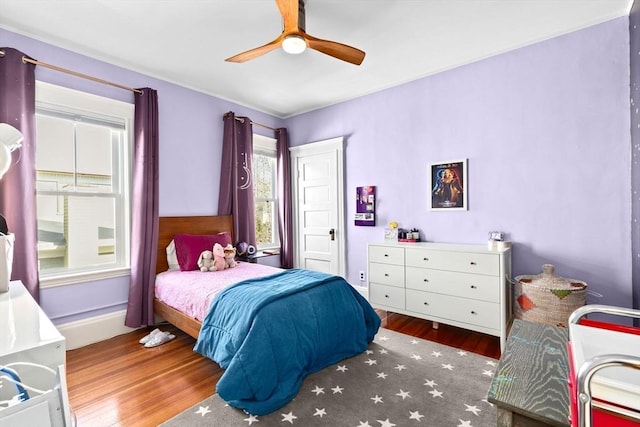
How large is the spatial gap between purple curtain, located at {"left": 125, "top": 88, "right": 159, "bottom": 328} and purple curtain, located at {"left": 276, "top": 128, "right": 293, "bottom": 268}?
6.07 feet

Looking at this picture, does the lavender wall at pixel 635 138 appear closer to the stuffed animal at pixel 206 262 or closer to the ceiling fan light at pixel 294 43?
the ceiling fan light at pixel 294 43

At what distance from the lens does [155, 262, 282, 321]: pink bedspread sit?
8.41ft

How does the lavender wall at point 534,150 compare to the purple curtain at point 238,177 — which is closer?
the lavender wall at point 534,150

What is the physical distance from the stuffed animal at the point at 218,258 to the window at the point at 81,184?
873 millimetres

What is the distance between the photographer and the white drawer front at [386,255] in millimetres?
3258

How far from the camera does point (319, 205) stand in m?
4.51

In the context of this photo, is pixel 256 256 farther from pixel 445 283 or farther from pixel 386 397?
pixel 386 397

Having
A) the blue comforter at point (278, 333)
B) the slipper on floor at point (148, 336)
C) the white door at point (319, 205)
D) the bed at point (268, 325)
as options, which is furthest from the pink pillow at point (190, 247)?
the white door at point (319, 205)

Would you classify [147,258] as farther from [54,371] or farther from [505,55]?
[505,55]

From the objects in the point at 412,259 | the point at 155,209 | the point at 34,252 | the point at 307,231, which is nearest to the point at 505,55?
the point at 412,259

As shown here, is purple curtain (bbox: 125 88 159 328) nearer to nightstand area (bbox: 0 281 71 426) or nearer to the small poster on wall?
nightstand area (bbox: 0 281 71 426)

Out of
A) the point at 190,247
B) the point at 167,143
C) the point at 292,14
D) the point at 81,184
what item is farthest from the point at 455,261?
the point at 81,184

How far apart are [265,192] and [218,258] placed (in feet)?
5.53

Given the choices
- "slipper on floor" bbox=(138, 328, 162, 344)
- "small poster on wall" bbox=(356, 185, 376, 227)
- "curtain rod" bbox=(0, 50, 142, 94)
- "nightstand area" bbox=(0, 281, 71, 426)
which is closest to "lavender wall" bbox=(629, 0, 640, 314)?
"small poster on wall" bbox=(356, 185, 376, 227)
